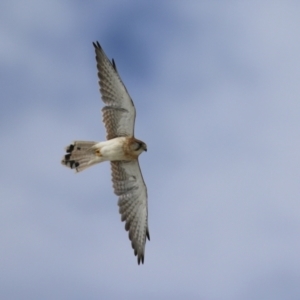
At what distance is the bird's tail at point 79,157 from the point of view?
24.2m

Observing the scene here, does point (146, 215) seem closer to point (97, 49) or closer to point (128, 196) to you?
point (128, 196)

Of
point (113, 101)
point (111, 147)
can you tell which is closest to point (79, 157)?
point (111, 147)

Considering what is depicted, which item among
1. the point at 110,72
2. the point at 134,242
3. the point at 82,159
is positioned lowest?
the point at 134,242

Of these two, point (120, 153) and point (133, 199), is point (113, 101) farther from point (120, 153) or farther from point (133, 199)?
point (133, 199)

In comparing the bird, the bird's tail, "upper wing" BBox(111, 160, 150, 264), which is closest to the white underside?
the bird

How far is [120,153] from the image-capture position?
24.1 metres

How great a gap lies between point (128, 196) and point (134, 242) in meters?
1.13

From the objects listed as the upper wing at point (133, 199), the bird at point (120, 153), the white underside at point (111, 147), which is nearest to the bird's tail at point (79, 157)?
the bird at point (120, 153)

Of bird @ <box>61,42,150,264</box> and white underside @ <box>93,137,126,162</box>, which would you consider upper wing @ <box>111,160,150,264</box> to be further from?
white underside @ <box>93,137,126,162</box>

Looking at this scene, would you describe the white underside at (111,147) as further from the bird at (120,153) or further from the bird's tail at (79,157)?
the bird's tail at (79,157)

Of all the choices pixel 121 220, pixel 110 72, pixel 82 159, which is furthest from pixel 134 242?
pixel 110 72

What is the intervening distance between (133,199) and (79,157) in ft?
5.66

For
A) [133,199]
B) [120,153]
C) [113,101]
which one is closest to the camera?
[113,101]

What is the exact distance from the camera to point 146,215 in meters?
24.8
